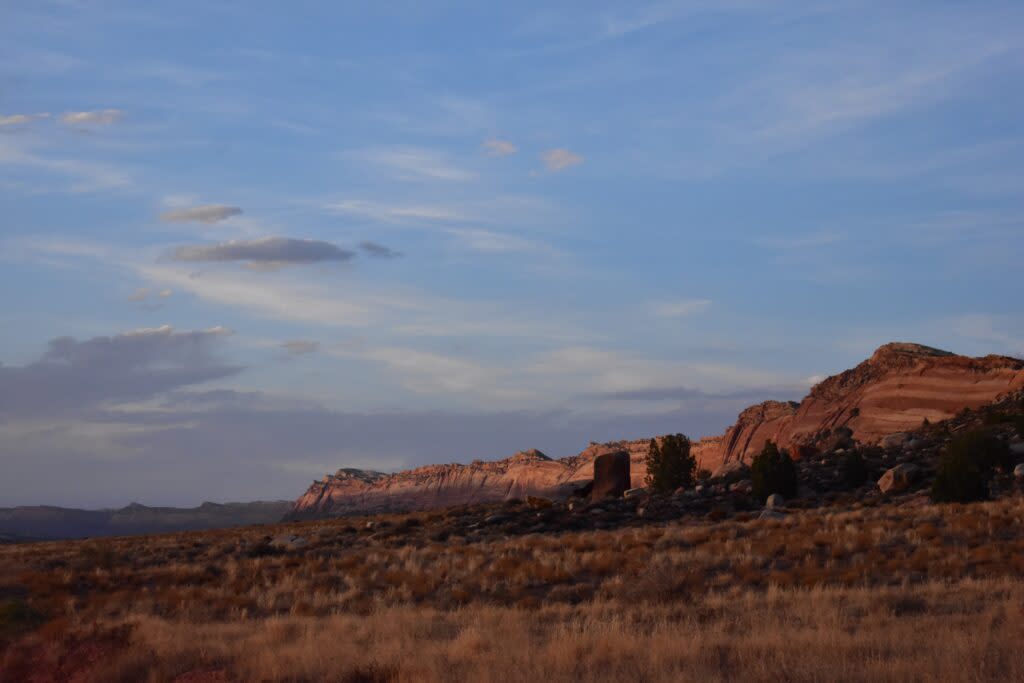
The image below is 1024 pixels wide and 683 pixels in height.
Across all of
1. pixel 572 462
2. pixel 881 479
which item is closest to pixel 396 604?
pixel 881 479

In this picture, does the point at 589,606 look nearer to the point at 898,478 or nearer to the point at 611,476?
the point at 898,478

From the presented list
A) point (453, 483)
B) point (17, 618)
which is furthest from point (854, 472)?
point (453, 483)

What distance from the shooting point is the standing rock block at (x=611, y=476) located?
53.2 metres

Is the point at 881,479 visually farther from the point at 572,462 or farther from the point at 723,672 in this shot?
the point at 572,462

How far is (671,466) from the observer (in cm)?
5241

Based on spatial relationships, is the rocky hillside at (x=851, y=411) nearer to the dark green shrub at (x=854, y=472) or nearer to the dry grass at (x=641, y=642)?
the dark green shrub at (x=854, y=472)

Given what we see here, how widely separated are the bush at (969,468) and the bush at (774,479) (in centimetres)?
682

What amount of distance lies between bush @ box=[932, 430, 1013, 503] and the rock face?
61.6 feet

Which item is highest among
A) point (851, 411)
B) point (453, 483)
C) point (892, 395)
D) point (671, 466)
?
point (892, 395)

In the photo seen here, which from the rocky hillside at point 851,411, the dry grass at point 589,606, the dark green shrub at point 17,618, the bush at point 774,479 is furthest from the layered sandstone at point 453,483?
the dark green shrub at point 17,618

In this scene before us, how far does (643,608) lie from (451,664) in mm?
6105

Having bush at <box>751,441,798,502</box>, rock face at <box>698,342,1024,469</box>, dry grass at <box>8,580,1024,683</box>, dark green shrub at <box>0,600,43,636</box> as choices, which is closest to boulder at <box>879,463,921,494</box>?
bush at <box>751,441,798,502</box>

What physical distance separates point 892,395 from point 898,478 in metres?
30.5

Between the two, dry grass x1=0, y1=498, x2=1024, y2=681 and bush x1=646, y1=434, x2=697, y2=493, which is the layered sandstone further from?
dry grass x1=0, y1=498, x2=1024, y2=681
